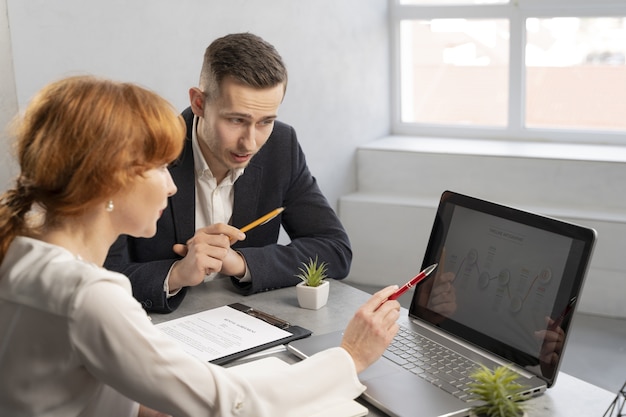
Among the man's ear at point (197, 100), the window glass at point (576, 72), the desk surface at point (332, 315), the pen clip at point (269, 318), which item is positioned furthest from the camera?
the window glass at point (576, 72)

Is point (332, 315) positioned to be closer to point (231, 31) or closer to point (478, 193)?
point (231, 31)

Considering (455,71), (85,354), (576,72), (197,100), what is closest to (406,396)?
(85,354)

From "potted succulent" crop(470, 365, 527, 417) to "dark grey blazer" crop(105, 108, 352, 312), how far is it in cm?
89

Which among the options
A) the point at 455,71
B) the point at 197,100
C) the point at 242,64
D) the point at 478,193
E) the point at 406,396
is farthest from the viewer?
the point at 455,71

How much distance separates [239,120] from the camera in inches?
86.5

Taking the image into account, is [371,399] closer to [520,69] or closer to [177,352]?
[177,352]

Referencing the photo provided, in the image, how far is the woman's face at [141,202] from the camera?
132 centimetres

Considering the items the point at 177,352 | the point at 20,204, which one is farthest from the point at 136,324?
the point at 20,204

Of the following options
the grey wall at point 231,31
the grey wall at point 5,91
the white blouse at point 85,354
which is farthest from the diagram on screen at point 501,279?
the grey wall at point 5,91

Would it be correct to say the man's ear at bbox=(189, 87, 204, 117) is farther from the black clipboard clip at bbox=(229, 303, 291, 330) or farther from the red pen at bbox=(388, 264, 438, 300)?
the red pen at bbox=(388, 264, 438, 300)

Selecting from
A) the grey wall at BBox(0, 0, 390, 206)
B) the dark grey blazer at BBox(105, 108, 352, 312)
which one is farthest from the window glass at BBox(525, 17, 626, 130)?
the dark grey blazer at BBox(105, 108, 352, 312)

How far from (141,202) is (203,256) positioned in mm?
666

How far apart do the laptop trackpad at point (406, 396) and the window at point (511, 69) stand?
9.63 ft

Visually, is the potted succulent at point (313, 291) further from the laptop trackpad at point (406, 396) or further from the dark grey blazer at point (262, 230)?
the laptop trackpad at point (406, 396)
